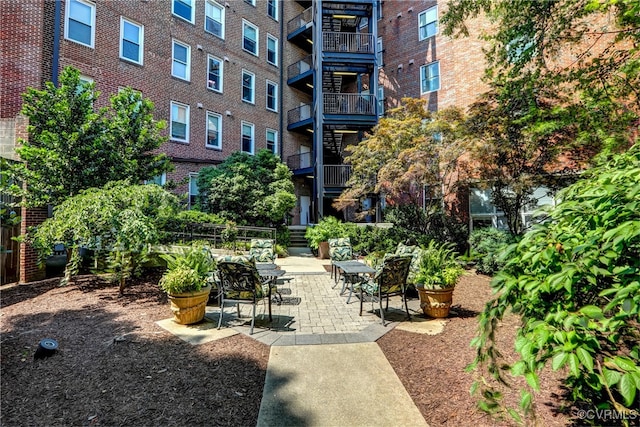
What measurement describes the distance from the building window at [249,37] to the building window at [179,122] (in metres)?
5.74

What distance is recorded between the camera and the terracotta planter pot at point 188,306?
450cm

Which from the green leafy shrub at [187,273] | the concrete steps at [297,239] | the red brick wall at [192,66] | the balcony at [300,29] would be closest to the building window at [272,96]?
the red brick wall at [192,66]

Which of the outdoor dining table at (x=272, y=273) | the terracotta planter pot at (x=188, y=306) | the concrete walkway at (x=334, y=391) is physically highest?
the outdoor dining table at (x=272, y=273)

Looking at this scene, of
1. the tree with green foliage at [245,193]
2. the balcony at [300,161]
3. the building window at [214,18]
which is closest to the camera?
the tree with green foliage at [245,193]

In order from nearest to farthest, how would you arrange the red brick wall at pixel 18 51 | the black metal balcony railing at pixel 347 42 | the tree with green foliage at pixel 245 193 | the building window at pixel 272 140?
the red brick wall at pixel 18 51 < the tree with green foliage at pixel 245 193 < the black metal balcony railing at pixel 347 42 < the building window at pixel 272 140

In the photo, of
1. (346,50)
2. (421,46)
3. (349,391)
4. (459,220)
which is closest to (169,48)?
(346,50)

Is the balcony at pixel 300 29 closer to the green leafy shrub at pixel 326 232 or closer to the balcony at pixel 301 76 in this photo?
the balcony at pixel 301 76

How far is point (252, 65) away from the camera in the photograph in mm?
17516

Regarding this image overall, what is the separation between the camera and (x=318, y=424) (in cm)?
244

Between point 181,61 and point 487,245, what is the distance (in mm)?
15809

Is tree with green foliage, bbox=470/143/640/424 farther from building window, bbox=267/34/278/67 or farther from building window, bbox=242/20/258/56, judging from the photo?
building window, bbox=267/34/278/67

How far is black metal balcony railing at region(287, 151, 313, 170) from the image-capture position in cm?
1859

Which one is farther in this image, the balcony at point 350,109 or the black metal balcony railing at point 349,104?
the black metal balcony railing at point 349,104

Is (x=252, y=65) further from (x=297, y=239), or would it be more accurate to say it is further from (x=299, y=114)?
(x=297, y=239)
